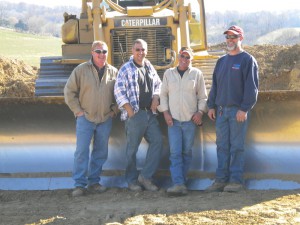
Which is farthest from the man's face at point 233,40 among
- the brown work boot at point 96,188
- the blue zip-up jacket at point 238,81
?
the brown work boot at point 96,188

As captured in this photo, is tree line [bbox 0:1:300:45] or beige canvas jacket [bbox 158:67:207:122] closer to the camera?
beige canvas jacket [bbox 158:67:207:122]

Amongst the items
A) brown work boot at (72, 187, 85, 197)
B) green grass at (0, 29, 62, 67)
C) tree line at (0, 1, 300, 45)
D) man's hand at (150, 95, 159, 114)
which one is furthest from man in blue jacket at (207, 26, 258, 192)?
green grass at (0, 29, 62, 67)

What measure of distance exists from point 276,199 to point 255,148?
2.78 feet

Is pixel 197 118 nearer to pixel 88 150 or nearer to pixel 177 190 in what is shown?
pixel 177 190

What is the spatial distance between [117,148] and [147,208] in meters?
1.36

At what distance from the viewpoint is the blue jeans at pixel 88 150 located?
6230 mm

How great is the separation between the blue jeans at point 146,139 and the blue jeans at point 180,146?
7.6 inches

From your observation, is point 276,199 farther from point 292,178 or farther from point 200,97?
point 200,97

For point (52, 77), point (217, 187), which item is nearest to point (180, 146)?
point (217, 187)

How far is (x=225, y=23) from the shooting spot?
6662 cm

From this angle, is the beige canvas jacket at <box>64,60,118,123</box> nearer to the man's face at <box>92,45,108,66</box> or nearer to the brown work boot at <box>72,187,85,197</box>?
the man's face at <box>92,45,108,66</box>

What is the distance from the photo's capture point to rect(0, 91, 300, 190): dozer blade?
20.8ft

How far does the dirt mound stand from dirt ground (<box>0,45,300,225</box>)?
8699mm

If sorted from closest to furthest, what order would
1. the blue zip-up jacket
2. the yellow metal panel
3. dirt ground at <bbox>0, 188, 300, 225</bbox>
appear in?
1. dirt ground at <bbox>0, 188, 300, 225</bbox>
2. the blue zip-up jacket
3. the yellow metal panel
